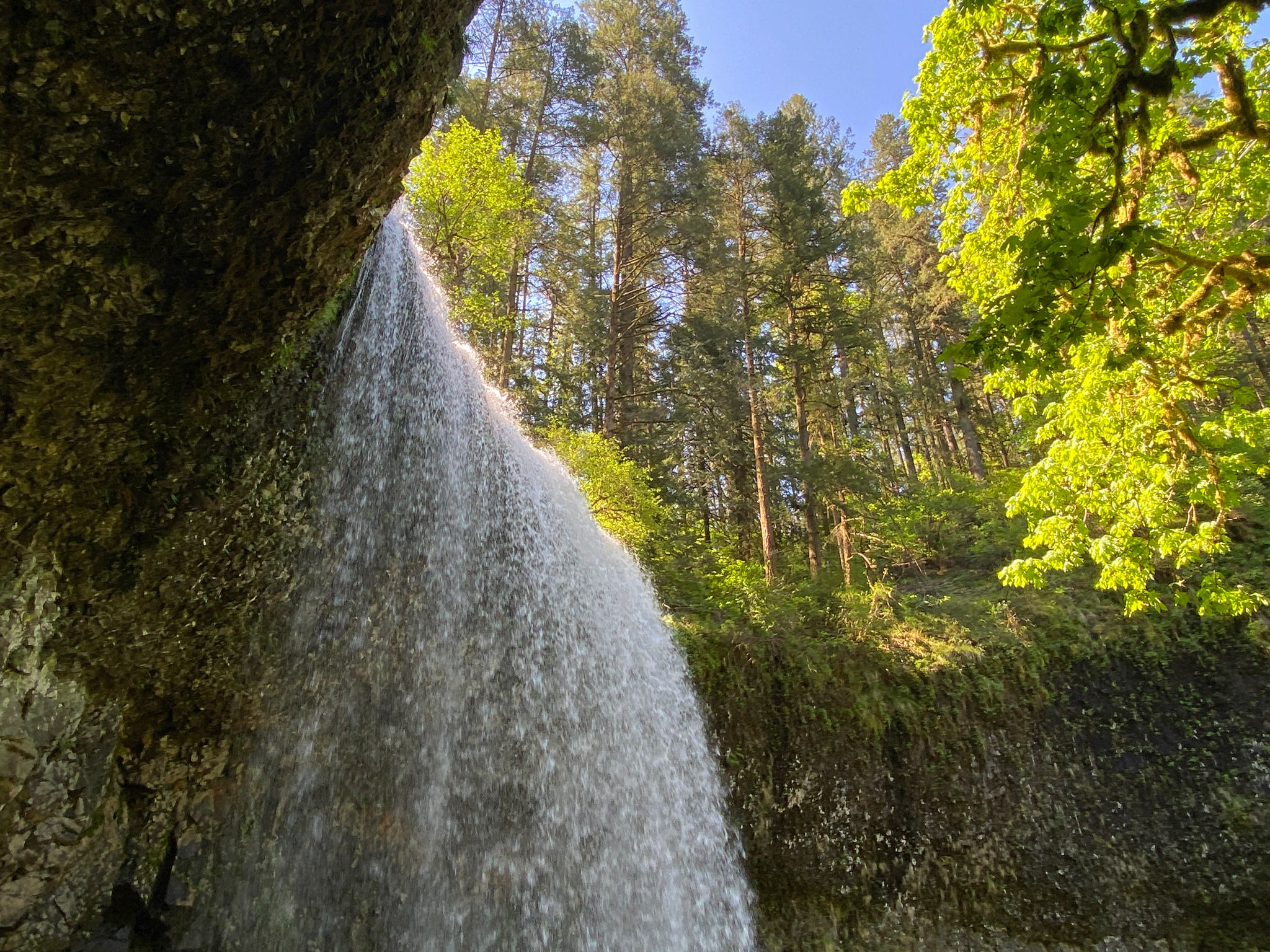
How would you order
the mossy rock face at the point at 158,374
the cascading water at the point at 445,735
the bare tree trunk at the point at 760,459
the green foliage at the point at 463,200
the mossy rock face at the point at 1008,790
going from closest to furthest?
the mossy rock face at the point at 158,374, the cascading water at the point at 445,735, the mossy rock face at the point at 1008,790, the green foliage at the point at 463,200, the bare tree trunk at the point at 760,459

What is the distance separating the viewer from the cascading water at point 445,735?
5402 millimetres

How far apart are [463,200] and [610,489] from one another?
488 cm

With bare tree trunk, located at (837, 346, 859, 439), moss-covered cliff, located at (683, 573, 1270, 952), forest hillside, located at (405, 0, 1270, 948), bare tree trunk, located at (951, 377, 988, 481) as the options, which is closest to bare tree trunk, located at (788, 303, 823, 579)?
forest hillside, located at (405, 0, 1270, 948)

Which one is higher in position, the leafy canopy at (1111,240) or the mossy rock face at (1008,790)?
the leafy canopy at (1111,240)

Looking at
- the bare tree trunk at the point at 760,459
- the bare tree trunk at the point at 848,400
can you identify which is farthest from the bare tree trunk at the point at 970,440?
the bare tree trunk at the point at 760,459

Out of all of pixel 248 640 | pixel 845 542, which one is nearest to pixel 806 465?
pixel 845 542

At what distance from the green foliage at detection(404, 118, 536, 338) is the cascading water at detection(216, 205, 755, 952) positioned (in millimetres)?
3435

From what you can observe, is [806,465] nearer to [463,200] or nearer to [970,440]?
[970,440]

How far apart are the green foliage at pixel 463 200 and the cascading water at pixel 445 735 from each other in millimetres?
3435

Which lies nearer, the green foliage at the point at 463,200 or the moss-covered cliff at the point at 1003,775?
the moss-covered cliff at the point at 1003,775

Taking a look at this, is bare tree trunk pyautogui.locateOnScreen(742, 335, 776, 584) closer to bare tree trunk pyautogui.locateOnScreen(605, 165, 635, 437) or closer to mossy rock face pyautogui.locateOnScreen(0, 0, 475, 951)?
bare tree trunk pyautogui.locateOnScreen(605, 165, 635, 437)

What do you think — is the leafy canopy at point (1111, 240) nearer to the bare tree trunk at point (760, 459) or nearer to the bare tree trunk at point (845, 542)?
the bare tree trunk at point (845, 542)

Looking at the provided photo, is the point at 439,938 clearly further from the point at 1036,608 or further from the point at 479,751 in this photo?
the point at 1036,608

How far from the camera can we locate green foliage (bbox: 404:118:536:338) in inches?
368
